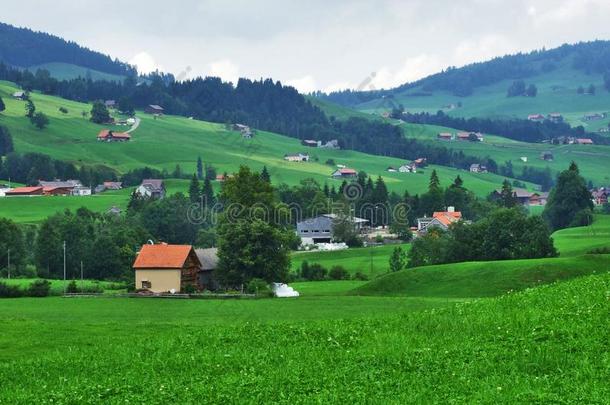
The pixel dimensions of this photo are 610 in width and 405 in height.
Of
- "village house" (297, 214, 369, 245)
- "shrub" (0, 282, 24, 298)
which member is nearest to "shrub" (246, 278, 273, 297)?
"shrub" (0, 282, 24, 298)

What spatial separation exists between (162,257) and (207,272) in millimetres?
A: 6871

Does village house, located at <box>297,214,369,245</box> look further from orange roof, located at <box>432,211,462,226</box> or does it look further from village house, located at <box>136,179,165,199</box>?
village house, located at <box>136,179,165,199</box>

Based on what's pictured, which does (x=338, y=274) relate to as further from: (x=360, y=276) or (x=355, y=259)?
(x=355, y=259)

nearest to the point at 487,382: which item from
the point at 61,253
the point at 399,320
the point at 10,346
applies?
the point at 399,320

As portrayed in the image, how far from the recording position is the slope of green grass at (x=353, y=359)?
21625 millimetres

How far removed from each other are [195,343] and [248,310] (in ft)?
76.8

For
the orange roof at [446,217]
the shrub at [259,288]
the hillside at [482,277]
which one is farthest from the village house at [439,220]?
the hillside at [482,277]

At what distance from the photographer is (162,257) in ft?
254

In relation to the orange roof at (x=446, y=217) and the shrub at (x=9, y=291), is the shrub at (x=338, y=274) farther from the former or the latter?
the orange roof at (x=446, y=217)

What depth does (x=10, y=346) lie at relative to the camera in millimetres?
31688

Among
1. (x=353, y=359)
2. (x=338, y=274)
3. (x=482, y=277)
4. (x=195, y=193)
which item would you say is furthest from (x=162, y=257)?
(x=195, y=193)

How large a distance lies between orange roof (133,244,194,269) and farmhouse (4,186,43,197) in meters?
114

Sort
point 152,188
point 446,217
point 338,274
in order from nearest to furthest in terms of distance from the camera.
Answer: point 338,274 < point 446,217 < point 152,188

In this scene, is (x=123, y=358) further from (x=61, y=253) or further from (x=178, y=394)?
(x=61, y=253)
